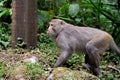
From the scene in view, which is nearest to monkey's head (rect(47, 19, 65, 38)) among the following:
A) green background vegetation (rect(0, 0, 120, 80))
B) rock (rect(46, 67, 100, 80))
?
rock (rect(46, 67, 100, 80))

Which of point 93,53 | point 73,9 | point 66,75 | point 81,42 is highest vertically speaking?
point 73,9

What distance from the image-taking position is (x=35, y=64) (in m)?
6.97

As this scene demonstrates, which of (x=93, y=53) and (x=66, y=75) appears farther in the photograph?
(x=93, y=53)

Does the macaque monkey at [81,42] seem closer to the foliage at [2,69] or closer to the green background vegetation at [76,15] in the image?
the foliage at [2,69]

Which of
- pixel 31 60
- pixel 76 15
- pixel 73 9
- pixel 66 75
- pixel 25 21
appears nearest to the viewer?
pixel 66 75

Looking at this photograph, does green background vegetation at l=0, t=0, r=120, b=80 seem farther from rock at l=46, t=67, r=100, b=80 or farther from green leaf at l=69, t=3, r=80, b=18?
rock at l=46, t=67, r=100, b=80

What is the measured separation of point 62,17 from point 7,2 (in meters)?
2.19

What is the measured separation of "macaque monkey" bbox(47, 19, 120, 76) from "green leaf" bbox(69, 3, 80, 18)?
2806 millimetres

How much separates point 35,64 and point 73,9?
11.2 feet

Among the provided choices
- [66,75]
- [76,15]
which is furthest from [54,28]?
[76,15]

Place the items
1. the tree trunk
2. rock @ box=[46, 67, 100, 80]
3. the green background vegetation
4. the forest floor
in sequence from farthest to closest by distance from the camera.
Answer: the green background vegetation → the tree trunk → the forest floor → rock @ box=[46, 67, 100, 80]

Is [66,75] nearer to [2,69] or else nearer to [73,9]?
[2,69]

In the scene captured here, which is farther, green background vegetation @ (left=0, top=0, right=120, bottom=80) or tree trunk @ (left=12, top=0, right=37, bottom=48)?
green background vegetation @ (left=0, top=0, right=120, bottom=80)

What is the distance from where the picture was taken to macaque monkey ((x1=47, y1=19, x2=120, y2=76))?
6.87 m
